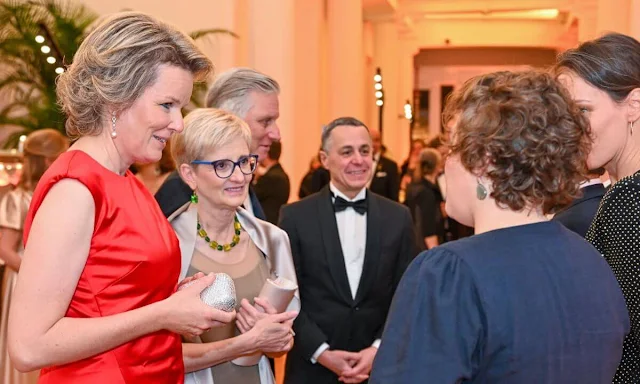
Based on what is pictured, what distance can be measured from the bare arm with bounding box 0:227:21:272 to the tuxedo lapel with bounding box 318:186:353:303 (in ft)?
6.72

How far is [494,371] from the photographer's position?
1.66 m

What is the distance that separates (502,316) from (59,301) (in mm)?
992

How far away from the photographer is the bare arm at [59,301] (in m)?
1.88

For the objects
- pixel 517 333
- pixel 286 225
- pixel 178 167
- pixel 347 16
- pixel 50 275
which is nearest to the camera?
pixel 517 333

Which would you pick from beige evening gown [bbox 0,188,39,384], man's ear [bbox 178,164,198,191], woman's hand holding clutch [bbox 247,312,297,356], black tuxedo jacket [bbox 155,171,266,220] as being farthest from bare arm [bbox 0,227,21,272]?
woman's hand holding clutch [bbox 247,312,297,356]

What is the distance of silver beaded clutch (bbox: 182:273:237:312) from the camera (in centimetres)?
213

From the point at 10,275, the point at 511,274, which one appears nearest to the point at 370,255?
the point at 511,274

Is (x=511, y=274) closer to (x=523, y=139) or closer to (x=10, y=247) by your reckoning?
(x=523, y=139)

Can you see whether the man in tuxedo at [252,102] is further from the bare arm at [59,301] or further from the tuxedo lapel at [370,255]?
the bare arm at [59,301]

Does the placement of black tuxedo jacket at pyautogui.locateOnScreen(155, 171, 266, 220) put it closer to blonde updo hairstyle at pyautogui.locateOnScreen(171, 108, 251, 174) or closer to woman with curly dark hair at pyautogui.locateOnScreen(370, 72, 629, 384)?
blonde updo hairstyle at pyautogui.locateOnScreen(171, 108, 251, 174)

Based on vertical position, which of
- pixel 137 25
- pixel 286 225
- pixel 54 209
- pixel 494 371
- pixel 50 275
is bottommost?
pixel 286 225

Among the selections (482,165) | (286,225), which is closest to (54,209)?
(482,165)

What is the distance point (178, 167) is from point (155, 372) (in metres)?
0.96

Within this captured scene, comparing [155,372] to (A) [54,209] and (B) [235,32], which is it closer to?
(A) [54,209]
